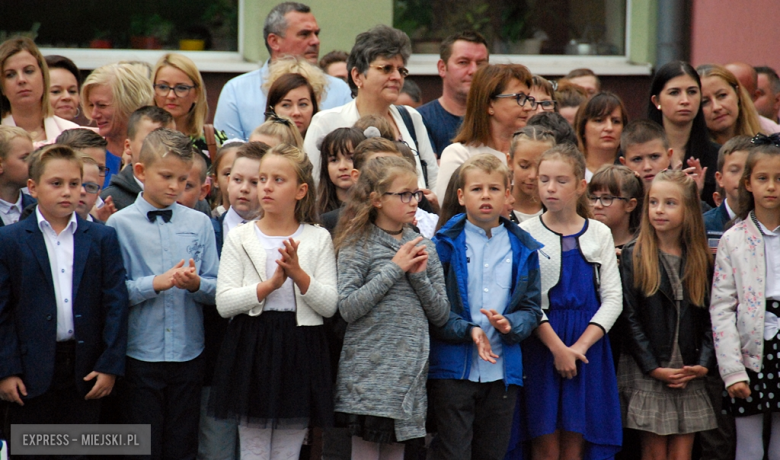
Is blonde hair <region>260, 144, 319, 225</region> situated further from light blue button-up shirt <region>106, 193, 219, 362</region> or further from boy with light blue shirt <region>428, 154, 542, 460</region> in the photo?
boy with light blue shirt <region>428, 154, 542, 460</region>

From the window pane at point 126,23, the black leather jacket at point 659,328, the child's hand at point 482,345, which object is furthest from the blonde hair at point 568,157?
the window pane at point 126,23

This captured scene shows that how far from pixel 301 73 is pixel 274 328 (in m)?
2.40

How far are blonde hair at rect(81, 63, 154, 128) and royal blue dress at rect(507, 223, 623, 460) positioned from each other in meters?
2.76

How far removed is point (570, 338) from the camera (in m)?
4.43

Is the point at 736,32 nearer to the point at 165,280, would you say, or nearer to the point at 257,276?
the point at 257,276

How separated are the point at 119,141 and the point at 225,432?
2173 mm

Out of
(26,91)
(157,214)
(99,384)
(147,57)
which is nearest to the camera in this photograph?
(99,384)

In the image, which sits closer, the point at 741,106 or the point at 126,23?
the point at 741,106

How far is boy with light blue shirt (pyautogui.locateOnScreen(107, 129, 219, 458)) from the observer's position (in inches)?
163

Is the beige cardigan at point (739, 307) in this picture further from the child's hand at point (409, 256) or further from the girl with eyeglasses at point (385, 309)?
the child's hand at point (409, 256)

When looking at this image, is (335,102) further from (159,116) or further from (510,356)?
(510,356)

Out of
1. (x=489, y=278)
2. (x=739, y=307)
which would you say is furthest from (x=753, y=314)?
(x=489, y=278)

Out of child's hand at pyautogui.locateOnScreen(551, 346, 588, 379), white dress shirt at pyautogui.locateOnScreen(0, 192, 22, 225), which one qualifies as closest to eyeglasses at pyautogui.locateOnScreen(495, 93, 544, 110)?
child's hand at pyautogui.locateOnScreen(551, 346, 588, 379)

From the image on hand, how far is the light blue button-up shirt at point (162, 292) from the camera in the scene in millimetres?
4168
